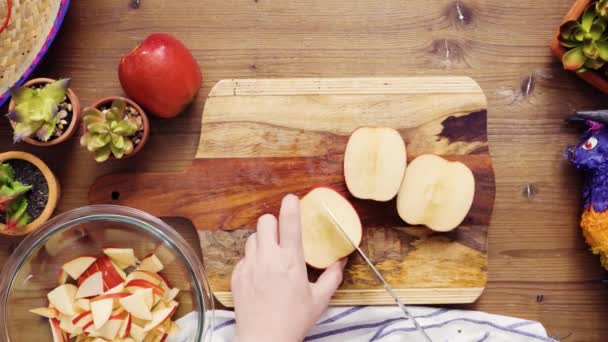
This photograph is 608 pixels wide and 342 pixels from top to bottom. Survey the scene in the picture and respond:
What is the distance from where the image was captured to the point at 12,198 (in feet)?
2.94

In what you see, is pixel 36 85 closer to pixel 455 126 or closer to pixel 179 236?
pixel 179 236

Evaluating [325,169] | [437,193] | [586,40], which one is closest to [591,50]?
[586,40]

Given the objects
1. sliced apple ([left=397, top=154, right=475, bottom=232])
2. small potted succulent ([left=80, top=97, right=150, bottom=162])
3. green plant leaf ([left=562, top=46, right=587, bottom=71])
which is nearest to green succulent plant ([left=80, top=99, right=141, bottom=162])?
small potted succulent ([left=80, top=97, right=150, bottom=162])

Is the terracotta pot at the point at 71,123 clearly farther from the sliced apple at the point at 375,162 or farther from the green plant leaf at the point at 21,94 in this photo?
the sliced apple at the point at 375,162

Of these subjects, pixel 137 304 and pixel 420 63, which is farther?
pixel 420 63

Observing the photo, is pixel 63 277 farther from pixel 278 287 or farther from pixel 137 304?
pixel 278 287

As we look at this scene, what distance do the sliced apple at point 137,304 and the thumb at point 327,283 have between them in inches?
10.5

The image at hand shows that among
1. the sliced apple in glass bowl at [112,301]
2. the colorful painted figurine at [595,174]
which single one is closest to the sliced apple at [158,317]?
the sliced apple in glass bowl at [112,301]

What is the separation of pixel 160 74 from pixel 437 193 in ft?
1.56

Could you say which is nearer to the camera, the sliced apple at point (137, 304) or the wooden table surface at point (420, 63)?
the sliced apple at point (137, 304)

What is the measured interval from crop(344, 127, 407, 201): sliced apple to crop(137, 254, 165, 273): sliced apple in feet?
1.12

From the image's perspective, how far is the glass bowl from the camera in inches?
36.7

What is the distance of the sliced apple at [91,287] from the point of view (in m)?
0.95

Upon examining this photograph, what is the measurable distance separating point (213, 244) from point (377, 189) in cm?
29
